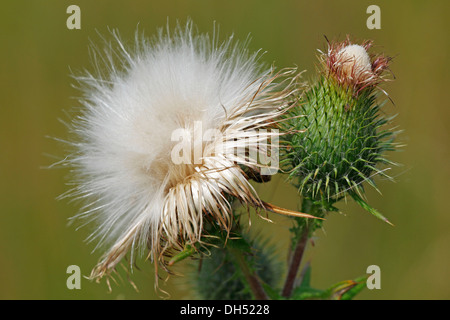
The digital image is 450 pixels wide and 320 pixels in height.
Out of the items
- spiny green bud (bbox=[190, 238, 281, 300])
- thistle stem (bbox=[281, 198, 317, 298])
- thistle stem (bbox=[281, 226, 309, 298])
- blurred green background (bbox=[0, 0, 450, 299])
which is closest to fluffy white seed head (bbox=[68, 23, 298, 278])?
thistle stem (bbox=[281, 198, 317, 298])

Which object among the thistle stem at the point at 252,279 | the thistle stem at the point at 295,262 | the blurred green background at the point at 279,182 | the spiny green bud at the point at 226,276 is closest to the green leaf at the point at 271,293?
the thistle stem at the point at 252,279

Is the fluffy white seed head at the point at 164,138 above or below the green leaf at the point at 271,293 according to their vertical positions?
above

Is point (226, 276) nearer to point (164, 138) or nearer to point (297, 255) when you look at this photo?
point (297, 255)

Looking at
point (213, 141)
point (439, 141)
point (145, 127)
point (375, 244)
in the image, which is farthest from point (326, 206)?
point (439, 141)

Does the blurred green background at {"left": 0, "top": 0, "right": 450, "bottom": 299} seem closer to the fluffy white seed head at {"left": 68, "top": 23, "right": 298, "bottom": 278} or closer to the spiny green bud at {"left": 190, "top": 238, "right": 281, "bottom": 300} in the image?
the spiny green bud at {"left": 190, "top": 238, "right": 281, "bottom": 300}

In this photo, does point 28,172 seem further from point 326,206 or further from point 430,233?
point 430,233

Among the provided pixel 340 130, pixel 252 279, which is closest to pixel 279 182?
pixel 252 279

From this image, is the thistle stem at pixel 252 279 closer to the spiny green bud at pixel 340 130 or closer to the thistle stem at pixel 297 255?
the thistle stem at pixel 297 255
